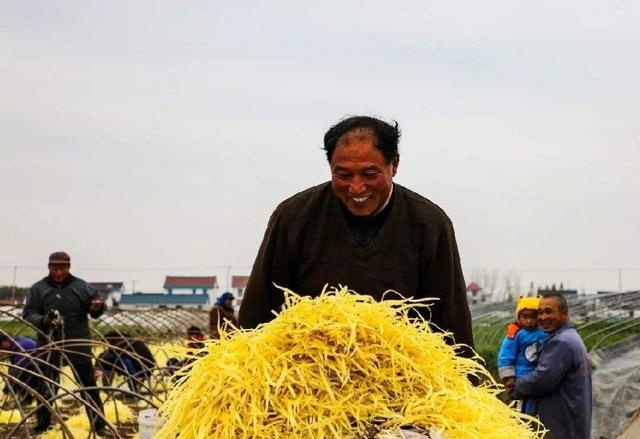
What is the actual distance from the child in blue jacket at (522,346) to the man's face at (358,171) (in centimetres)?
377

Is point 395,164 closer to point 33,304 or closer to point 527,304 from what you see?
point 527,304

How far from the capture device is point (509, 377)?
5.97m

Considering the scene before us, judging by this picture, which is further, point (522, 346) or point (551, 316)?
point (522, 346)

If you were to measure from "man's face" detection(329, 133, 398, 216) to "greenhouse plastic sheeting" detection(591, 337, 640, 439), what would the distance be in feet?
21.7

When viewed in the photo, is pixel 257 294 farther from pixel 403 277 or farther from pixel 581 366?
pixel 581 366

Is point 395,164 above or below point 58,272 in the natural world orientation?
above

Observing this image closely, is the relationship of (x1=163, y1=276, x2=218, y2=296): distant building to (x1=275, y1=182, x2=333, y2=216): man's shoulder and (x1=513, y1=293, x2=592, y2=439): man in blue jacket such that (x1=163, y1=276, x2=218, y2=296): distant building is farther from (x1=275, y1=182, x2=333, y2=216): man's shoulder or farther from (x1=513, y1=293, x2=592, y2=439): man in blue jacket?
(x1=275, y1=182, x2=333, y2=216): man's shoulder

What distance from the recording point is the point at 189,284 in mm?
60688

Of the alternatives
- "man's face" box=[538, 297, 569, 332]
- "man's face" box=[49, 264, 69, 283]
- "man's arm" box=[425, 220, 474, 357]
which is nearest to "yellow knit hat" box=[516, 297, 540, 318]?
"man's face" box=[538, 297, 569, 332]

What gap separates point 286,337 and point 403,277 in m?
0.70

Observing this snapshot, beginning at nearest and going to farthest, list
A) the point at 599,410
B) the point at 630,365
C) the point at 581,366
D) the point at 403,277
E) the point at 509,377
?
the point at 403,277
the point at 581,366
the point at 509,377
the point at 599,410
the point at 630,365

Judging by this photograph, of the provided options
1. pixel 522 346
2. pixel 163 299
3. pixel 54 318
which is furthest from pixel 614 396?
pixel 163 299

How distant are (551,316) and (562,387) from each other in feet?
1.52

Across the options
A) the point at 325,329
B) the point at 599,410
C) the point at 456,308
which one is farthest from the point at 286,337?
the point at 599,410
